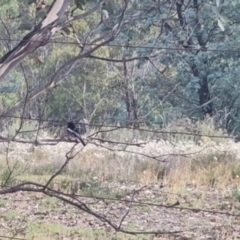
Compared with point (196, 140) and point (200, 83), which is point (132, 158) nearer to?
point (196, 140)

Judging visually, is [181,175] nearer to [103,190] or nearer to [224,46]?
[103,190]

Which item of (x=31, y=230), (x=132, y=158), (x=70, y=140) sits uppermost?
(x=70, y=140)

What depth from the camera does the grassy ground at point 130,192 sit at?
3.84 m

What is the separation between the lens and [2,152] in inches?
220

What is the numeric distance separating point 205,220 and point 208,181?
0.94m

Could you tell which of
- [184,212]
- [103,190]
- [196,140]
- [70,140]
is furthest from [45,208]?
[70,140]

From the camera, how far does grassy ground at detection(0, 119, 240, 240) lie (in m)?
3.84

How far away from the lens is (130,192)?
3.54 m

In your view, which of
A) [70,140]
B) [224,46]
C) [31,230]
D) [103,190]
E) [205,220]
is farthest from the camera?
[224,46]

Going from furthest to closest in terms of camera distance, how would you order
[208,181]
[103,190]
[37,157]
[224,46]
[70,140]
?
[224,46], [37,157], [208,181], [103,190], [70,140]

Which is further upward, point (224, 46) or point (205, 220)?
point (224, 46)

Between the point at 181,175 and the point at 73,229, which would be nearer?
the point at 73,229

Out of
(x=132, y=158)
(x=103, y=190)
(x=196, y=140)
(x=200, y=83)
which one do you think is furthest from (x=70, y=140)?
(x=200, y=83)

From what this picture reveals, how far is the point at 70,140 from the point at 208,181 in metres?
4.06
